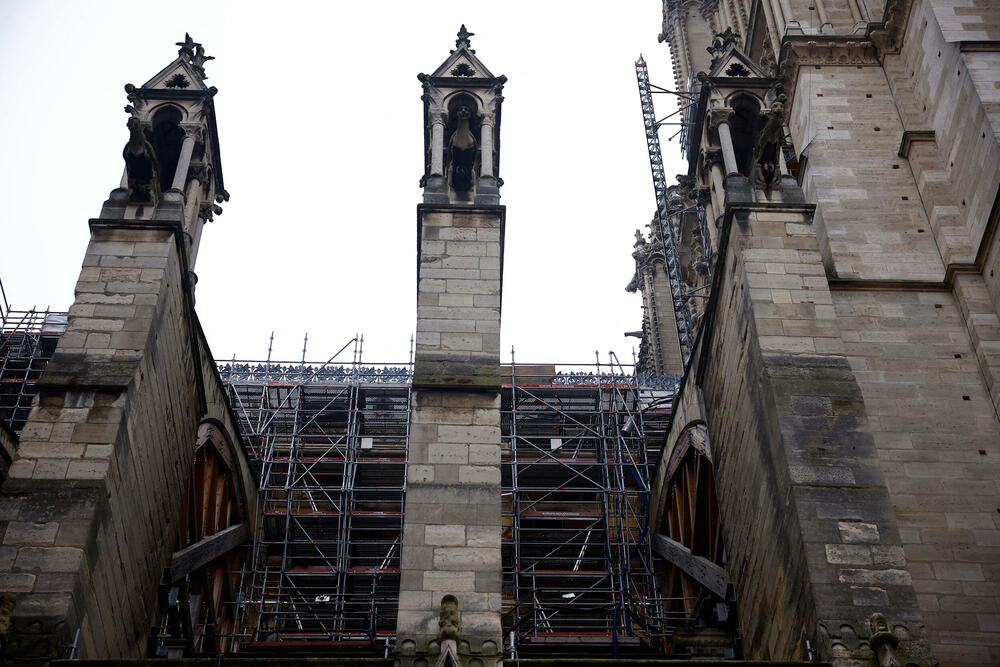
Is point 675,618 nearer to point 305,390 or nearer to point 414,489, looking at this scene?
point 414,489

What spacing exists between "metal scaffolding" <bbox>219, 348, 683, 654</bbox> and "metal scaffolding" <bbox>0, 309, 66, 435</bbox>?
444 centimetres

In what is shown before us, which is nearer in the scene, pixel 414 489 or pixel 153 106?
pixel 414 489

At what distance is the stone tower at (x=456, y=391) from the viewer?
11.1 metres

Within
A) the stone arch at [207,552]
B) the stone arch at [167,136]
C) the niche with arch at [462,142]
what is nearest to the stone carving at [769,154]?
the niche with arch at [462,142]

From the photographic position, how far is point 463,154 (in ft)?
53.0

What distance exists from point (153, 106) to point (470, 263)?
584cm

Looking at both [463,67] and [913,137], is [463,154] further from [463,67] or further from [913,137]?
[913,137]

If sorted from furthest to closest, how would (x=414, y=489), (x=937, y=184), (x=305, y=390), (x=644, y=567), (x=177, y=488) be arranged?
(x=305, y=390) < (x=644, y=567) < (x=937, y=184) < (x=177, y=488) < (x=414, y=489)

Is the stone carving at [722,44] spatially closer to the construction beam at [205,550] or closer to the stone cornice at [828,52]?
the stone cornice at [828,52]

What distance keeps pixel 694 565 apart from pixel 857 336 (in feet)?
14.6

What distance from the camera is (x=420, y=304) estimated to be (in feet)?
46.0

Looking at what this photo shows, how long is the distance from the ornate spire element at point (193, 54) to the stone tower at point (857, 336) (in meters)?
8.01

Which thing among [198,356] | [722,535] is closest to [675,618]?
[722,535]

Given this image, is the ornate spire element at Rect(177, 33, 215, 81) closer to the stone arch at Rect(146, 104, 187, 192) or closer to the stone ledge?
the stone arch at Rect(146, 104, 187, 192)
